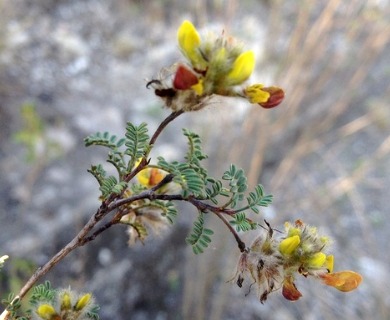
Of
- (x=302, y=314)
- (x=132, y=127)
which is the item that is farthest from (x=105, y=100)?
(x=132, y=127)

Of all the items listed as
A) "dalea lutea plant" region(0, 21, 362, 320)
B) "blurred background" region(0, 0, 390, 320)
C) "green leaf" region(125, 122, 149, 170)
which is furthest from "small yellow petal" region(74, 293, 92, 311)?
"blurred background" region(0, 0, 390, 320)

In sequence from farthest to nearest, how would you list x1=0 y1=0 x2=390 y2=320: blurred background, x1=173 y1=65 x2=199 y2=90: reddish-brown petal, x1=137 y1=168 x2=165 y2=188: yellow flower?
x1=0 y1=0 x2=390 y2=320: blurred background, x1=137 y1=168 x2=165 y2=188: yellow flower, x1=173 y1=65 x2=199 y2=90: reddish-brown petal

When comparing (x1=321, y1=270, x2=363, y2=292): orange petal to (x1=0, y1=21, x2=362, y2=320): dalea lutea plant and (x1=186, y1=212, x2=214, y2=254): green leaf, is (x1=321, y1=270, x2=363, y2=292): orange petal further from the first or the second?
(x1=186, y1=212, x2=214, y2=254): green leaf

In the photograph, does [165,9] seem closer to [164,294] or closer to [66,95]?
[66,95]

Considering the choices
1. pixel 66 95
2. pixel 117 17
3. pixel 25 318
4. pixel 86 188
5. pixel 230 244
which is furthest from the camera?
pixel 117 17

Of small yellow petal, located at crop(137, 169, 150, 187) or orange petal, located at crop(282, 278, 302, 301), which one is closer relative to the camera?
orange petal, located at crop(282, 278, 302, 301)

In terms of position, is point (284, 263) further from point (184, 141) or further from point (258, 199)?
point (184, 141)

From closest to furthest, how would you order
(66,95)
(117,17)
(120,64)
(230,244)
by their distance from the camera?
(230,244)
(66,95)
(120,64)
(117,17)
